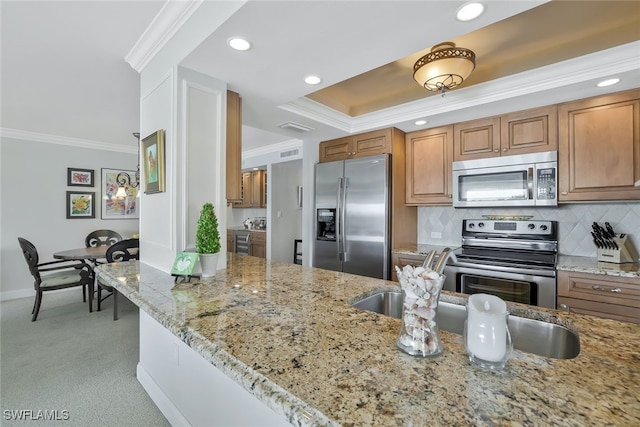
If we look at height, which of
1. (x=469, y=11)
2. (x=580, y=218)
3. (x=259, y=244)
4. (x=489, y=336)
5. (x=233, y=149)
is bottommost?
(x=259, y=244)

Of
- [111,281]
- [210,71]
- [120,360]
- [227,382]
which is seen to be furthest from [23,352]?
[210,71]

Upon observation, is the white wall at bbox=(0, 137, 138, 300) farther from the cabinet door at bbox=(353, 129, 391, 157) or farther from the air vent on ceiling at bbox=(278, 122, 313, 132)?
the cabinet door at bbox=(353, 129, 391, 157)

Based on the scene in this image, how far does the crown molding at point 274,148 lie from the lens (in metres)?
4.62

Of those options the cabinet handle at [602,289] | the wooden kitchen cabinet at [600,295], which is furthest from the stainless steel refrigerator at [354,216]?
the cabinet handle at [602,289]

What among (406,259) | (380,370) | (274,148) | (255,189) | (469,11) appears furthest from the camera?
(255,189)

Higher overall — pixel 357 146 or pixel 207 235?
pixel 357 146

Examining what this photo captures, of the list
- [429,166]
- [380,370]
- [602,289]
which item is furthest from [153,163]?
[602,289]

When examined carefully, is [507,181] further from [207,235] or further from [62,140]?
[62,140]

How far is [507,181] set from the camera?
2725 mm

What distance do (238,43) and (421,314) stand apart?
5.21ft

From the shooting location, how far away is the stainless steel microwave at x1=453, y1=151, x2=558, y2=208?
2523 mm

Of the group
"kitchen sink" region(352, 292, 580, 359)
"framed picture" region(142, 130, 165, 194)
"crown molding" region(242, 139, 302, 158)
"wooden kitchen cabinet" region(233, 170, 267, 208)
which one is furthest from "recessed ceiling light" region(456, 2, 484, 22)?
"wooden kitchen cabinet" region(233, 170, 267, 208)

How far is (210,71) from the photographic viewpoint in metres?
1.89

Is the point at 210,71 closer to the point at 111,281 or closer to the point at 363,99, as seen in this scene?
the point at 111,281
